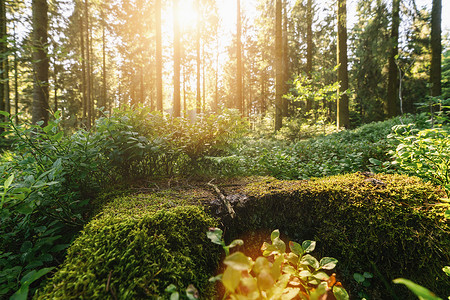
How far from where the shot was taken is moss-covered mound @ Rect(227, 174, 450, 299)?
146 cm

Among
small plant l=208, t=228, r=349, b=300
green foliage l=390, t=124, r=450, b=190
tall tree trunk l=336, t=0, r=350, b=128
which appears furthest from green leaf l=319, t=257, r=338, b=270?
tall tree trunk l=336, t=0, r=350, b=128

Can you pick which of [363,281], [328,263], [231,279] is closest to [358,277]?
[363,281]

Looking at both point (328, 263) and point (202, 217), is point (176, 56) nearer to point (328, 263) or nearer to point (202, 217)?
point (202, 217)

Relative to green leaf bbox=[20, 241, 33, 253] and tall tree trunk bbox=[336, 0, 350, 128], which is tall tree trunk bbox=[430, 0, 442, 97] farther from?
green leaf bbox=[20, 241, 33, 253]

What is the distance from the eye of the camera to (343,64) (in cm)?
920

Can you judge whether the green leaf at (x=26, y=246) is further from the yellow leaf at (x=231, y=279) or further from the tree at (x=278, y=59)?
the tree at (x=278, y=59)

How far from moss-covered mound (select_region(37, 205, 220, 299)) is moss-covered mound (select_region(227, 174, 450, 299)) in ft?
1.44

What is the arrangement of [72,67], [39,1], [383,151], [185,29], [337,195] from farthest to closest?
1. [72,67]
2. [185,29]
3. [39,1]
4. [383,151]
5. [337,195]

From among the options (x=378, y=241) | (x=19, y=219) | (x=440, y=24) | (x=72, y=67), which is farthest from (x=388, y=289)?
(x=72, y=67)

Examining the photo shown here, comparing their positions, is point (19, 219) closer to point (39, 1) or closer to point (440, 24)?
point (39, 1)

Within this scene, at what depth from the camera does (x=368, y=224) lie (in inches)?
63.2

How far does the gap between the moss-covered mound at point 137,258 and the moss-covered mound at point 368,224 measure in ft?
1.44

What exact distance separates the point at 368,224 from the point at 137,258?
1768 mm

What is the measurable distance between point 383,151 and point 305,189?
280 centimetres
